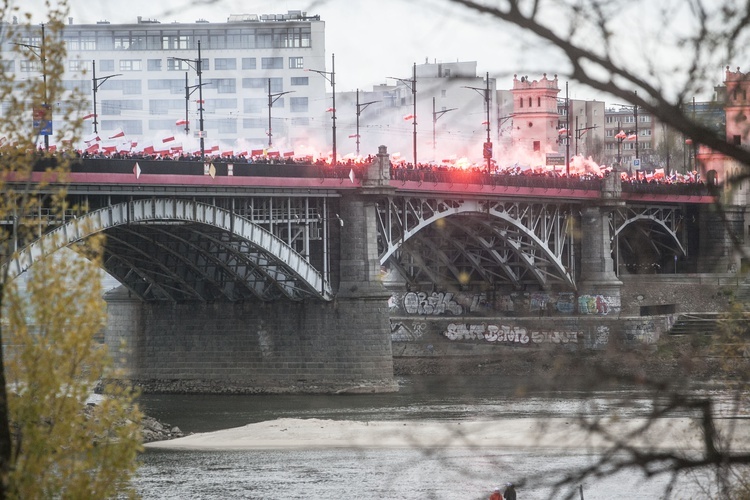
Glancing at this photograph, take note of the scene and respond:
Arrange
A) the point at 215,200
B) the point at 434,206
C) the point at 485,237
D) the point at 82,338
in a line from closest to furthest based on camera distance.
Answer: the point at 82,338 → the point at 215,200 → the point at 434,206 → the point at 485,237

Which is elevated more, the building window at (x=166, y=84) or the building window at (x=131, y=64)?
the building window at (x=131, y=64)

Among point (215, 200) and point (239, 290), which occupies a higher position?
point (215, 200)

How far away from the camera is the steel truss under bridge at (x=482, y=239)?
7119 centimetres

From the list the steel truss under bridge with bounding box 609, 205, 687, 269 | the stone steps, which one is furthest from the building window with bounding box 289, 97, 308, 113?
the stone steps

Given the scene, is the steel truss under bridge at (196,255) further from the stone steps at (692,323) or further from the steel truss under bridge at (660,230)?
the steel truss under bridge at (660,230)

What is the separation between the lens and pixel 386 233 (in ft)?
229

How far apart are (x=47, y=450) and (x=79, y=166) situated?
41284 mm

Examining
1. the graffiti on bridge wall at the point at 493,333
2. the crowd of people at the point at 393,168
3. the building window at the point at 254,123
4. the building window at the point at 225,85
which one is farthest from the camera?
the building window at the point at 225,85

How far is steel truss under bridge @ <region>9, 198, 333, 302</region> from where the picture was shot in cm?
5556

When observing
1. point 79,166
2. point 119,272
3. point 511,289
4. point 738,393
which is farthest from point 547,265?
point 738,393

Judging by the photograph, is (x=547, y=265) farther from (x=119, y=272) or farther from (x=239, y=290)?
(x=119, y=272)

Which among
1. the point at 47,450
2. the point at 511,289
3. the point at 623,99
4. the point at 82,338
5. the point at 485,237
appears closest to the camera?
the point at 623,99

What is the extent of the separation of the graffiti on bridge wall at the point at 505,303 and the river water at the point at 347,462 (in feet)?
69.9

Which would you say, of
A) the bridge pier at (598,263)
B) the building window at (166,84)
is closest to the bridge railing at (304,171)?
the bridge pier at (598,263)
